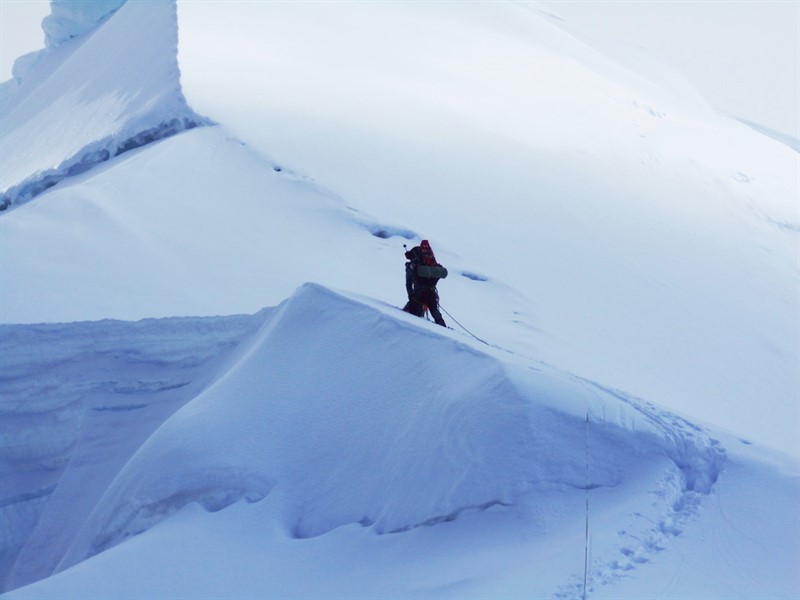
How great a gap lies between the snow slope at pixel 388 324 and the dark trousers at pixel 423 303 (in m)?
1.00

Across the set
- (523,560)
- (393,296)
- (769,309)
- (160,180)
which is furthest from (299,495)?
(769,309)

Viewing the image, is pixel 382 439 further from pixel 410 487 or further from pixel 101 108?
pixel 101 108

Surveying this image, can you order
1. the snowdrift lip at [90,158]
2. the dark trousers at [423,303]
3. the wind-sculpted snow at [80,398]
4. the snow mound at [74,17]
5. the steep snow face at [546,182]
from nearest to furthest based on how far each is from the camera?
the wind-sculpted snow at [80,398]
the dark trousers at [423,303]
the steep snow face at [546,182]
the snowdrift lip at [90,158]
the snow mound at [74,17]

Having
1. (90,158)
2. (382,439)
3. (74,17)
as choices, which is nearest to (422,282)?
(382,439)

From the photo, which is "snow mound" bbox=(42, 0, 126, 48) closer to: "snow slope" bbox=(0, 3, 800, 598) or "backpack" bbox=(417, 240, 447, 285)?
"snow slope" bbox=(0, 3, 800, 598)

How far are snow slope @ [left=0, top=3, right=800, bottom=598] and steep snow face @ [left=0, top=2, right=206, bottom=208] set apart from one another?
0.10 metres

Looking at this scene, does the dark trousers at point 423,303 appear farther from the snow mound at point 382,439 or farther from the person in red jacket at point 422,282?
the snow mound at point 382,439

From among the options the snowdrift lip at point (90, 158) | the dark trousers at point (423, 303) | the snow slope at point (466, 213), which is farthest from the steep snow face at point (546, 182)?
the dark trousers at point (423, 303)

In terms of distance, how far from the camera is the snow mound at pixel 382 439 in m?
5.79

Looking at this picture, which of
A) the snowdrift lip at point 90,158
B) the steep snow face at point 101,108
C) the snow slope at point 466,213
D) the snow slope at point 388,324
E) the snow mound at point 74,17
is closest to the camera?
the snow slope at point 388,324

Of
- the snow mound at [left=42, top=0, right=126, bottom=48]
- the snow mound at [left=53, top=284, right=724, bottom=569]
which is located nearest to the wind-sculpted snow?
the snow mound at [left=53, top=284, right=724, bottom=569]

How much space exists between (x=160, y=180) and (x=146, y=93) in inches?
136

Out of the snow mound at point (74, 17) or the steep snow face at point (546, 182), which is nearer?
the steep snow face at point (546, 182)

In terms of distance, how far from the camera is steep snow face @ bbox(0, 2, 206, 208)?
14.1 m
